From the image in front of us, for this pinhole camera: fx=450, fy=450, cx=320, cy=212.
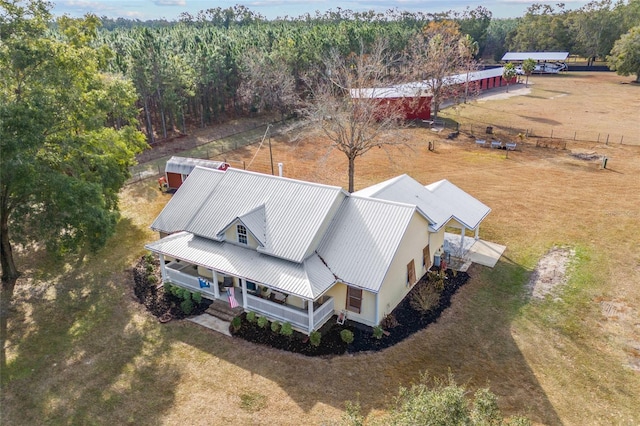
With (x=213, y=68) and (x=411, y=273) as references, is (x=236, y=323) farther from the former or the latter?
(x=213, y=68)

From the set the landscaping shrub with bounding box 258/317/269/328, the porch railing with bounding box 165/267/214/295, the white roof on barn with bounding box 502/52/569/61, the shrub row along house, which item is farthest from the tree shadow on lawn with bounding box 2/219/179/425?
the white roof on barn with bounding box 502/52/569/61

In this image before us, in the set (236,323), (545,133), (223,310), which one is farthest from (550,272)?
(545,133)

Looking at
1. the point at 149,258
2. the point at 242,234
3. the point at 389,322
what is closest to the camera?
the point at 389,322

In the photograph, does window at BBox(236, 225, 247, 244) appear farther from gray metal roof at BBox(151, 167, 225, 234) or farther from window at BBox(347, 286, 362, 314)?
window at BBox(347, 286, 362, 314)

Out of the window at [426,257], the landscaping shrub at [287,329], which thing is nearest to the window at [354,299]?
the landscaping shrub at [287,329]

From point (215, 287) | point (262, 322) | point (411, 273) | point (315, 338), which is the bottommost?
point (315, 338)

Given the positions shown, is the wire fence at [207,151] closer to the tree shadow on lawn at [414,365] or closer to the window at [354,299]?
the window at [354,299]

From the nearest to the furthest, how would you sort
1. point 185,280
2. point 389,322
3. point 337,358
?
point 337,358, point 389,322, point 185,280
